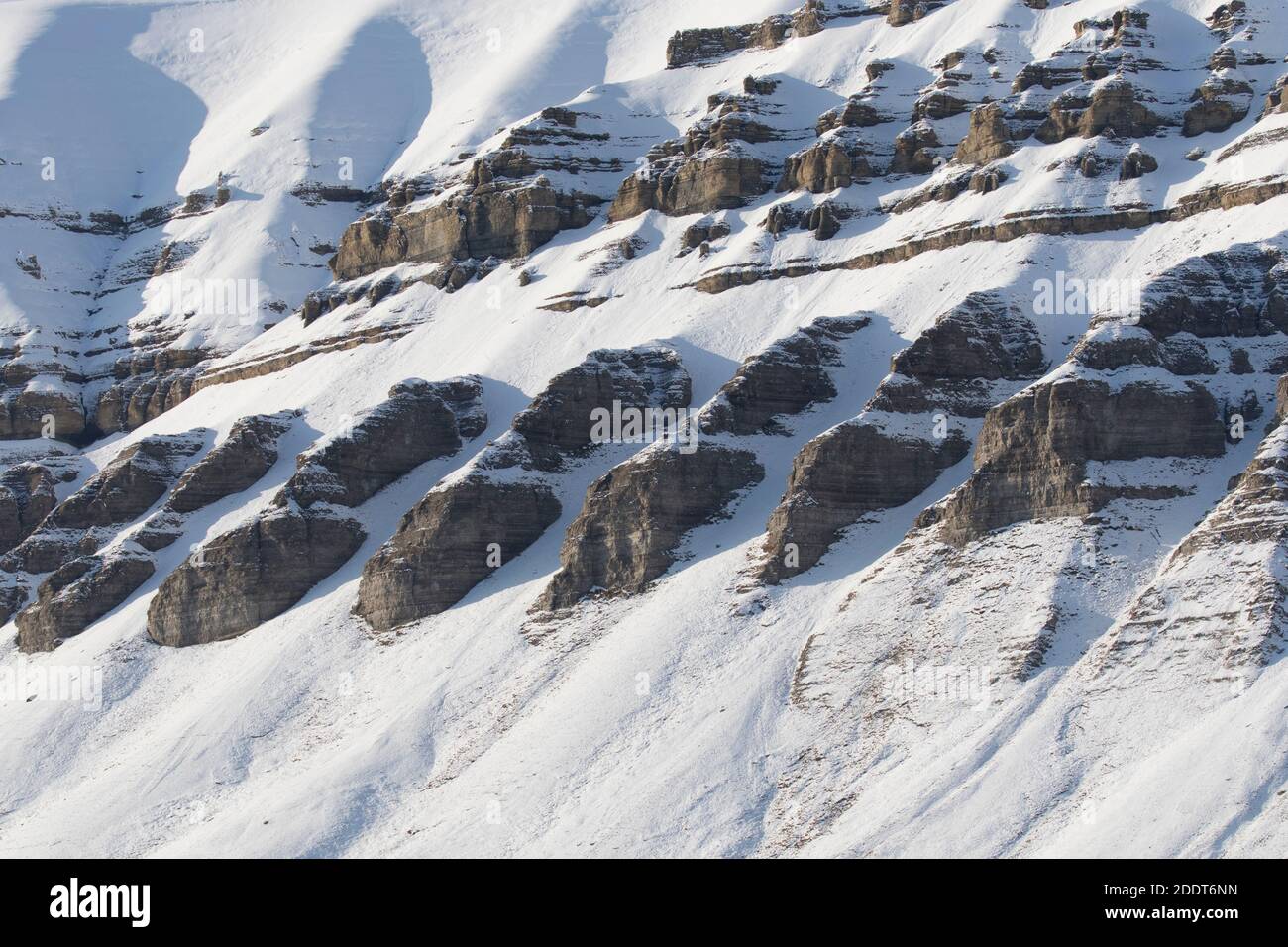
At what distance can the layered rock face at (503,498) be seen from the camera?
132875 millimetres

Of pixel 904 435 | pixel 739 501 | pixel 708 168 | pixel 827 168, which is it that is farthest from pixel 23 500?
pixel 904 435

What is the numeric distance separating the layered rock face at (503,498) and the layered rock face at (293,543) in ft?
22.8

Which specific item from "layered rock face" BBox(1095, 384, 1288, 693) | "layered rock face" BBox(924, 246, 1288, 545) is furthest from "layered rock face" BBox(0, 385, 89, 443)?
"layered rock face" BBox(1095, 384, 1288, 693)

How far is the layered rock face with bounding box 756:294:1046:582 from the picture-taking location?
12219cm

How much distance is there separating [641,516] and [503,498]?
36.9 ft

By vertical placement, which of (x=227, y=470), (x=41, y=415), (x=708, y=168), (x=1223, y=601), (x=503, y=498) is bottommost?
(x=1223, y=601)

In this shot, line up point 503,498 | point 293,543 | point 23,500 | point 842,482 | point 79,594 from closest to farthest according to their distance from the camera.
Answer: point 842,482 < point 503,498 < point 293,543 < point 79,594 < point 23,500

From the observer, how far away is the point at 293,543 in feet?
461

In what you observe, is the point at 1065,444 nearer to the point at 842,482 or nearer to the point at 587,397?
the point at 842,482

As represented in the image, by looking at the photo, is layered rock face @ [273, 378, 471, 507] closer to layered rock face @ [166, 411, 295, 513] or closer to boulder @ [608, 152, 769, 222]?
layered rock face @ [166, 411, 295, 513]

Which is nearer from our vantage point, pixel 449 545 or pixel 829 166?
pixel 449 545

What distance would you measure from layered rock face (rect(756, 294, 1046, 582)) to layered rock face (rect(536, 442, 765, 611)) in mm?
6390

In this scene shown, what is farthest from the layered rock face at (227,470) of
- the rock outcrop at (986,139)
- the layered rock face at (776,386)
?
the rock outcrop at (986,139)

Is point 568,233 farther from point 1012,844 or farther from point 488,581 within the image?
point 1012,844
